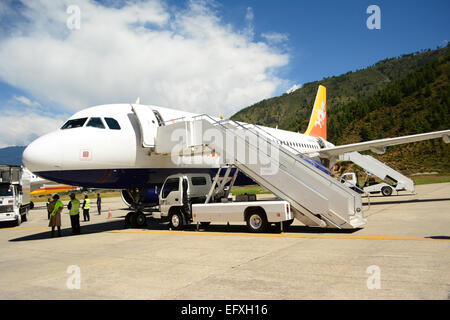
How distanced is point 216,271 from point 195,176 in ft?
25.2

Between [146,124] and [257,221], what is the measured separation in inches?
227

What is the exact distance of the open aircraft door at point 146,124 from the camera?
12977 mm

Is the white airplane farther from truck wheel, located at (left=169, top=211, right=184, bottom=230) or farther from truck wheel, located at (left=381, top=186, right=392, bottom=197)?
truck wheel, located at (left=381, top=186, right=392, bottom=197)

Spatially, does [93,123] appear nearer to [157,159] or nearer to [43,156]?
[43,156]

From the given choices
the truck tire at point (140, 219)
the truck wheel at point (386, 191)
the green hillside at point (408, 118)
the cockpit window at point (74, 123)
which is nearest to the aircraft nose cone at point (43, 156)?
the cockpit window at point (74, 123)

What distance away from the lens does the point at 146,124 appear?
1318 centimetres

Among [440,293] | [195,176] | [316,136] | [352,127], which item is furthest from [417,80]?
[440,293]

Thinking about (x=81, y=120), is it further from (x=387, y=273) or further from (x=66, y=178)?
(x=387, y=273)

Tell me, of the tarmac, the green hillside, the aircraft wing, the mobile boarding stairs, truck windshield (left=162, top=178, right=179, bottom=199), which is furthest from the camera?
the green hillside

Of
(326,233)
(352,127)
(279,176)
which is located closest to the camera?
(326,233)

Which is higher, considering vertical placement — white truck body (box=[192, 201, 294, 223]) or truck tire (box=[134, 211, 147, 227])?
white truck body (box=[192, 201, 294, 223])

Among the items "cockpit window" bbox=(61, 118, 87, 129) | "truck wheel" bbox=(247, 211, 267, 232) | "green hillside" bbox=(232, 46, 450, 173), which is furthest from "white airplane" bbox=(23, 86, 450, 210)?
"green hillside" bbox=(232, 46, 450, 173)

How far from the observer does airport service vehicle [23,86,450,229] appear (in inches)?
421

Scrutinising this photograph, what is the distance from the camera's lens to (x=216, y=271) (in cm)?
619
